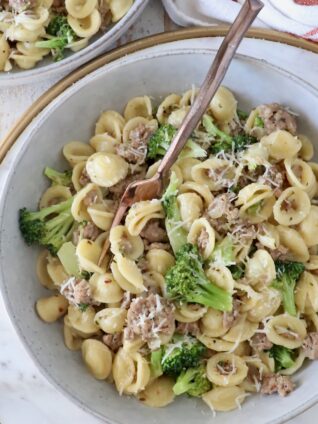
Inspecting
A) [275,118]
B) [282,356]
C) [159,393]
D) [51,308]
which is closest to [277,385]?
[282,356]

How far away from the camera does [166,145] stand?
259 cm

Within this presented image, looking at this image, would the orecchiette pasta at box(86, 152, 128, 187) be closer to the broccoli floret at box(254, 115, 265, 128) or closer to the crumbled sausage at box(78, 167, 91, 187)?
the crumbled sausage at box(78, 167, 91, 187)

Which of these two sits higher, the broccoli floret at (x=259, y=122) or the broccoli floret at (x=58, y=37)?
the broccoli floret at (x=58, y=37)

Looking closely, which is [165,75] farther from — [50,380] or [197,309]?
[50,380]

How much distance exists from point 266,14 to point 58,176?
94 cm

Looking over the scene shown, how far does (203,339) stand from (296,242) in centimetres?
44

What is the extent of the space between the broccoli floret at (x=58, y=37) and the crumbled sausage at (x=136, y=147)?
46 centimetres

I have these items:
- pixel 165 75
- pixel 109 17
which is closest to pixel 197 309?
pixel 165 75

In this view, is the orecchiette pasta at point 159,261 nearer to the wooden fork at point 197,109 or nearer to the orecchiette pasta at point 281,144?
the wooden fork at point 197,109

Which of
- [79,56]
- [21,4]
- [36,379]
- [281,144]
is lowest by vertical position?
[36,379]

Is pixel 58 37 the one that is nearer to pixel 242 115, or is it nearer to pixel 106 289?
pixel 242 115

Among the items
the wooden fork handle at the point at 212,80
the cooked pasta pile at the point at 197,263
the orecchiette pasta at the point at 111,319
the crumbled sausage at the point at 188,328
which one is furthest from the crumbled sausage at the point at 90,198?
the crumbled sausage at the point at 188,328

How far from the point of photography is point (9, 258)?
2531mm

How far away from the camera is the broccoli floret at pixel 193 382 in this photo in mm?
2451
